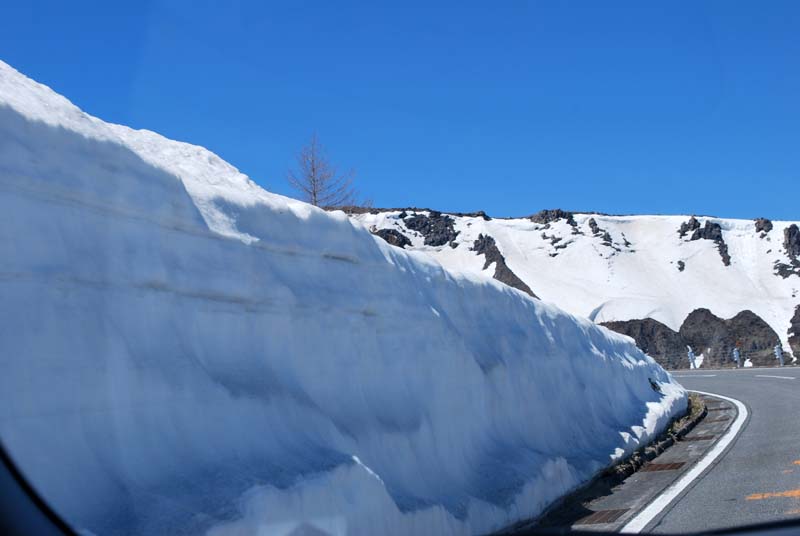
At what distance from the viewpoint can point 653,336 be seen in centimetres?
5656

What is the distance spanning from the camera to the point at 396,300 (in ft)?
27.4

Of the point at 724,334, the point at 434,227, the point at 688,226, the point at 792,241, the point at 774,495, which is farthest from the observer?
the point at 434,227

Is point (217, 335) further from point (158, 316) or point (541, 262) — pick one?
point (541, 262)

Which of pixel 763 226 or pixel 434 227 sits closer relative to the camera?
pixel 763 226

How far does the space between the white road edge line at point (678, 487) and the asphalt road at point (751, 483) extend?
11cm

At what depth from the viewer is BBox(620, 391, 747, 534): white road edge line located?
7.46 metres

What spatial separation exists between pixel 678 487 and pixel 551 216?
246 feet

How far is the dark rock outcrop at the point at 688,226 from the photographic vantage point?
74.9m

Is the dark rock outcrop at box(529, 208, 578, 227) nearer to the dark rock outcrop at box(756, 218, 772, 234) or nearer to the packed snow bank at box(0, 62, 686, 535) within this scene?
the dark rock outcrop at box(756, 218, 772, 234)

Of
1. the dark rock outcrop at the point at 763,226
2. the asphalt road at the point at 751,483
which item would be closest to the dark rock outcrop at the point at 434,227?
the dark rock outcrop at the point at 763,226

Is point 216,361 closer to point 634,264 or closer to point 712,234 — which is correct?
point 634,264

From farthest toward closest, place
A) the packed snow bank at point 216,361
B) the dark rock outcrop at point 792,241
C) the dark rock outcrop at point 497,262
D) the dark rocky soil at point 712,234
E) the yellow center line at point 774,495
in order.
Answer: the dark rocky soil at point 712,234 < the dark rock outcrop at point 792,241 < the dark rock outcrop at point 497,262 < the yellow center line at point 774,495 < the packed snow bank at point 216,361

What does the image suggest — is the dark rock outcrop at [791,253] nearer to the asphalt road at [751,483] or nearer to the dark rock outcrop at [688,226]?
the dark rock outcrop at [688,226]

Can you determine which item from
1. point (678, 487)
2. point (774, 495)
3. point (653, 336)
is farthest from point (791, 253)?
point (774, 495)
